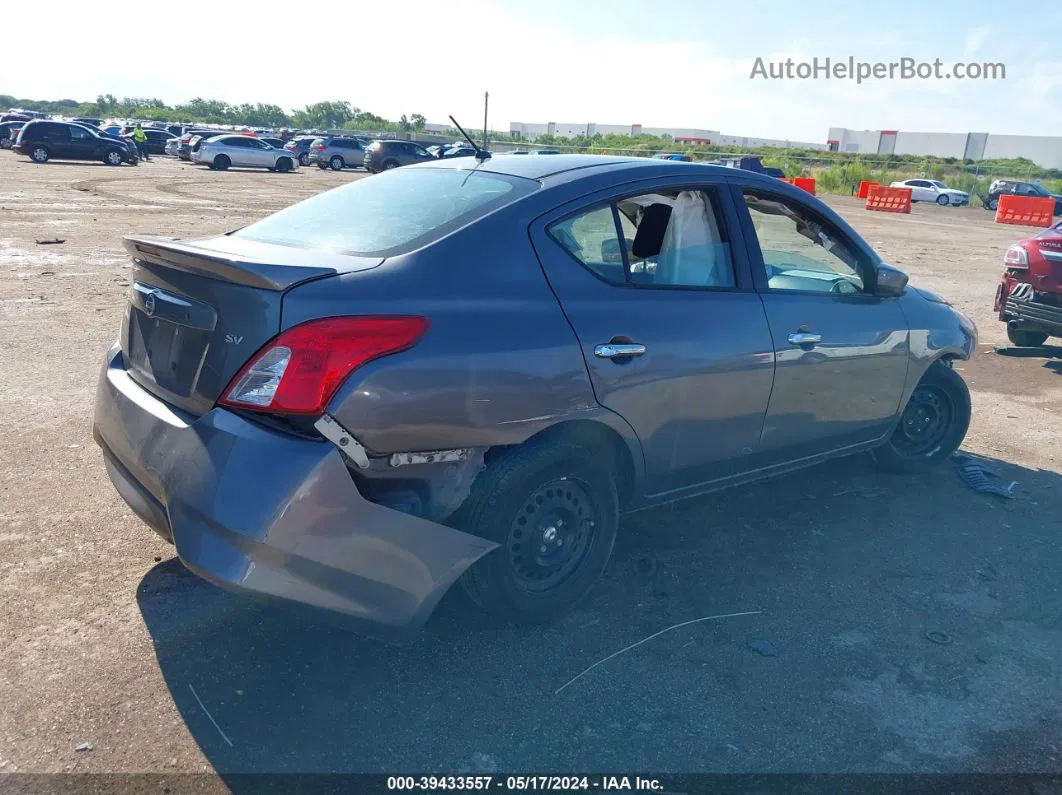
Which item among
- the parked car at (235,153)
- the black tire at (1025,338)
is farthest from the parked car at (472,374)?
the parked car at (235,153)

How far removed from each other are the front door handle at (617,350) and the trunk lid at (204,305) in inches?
35.1

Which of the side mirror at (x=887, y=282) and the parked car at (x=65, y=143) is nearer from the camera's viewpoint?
the side mirror at (x=887, y=282)

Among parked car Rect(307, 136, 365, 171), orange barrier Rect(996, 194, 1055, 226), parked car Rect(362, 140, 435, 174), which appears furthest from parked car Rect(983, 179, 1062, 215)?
parked car Rect(307, 136, 365, 171)

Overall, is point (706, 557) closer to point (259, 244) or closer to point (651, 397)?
point (651, 397)

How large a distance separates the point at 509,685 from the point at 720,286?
1.95m

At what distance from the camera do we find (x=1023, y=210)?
32.1m

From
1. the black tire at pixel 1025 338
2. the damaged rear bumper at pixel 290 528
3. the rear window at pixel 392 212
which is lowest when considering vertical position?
the black tire at pixel 1025 338

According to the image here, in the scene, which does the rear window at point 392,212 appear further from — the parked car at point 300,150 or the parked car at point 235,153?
the parked car at point 300,150

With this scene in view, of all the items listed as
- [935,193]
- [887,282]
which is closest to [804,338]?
[887,282]

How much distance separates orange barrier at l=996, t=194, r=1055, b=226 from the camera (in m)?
31.6

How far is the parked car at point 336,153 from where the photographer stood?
4506cm

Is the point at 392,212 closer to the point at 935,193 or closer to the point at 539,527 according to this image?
the point at 539,527

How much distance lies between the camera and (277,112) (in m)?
123

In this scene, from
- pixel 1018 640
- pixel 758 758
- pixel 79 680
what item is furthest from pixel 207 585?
pixel 1018 640
